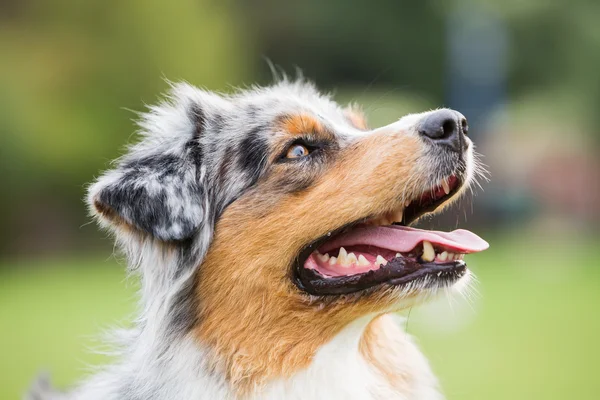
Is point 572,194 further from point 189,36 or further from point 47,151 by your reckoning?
point 47,151

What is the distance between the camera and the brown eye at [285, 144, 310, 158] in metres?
3.94

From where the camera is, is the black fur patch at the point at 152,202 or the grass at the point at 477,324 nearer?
the black fur patch at the point at 152,202

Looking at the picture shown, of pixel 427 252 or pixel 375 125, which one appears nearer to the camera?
pixel 427 252

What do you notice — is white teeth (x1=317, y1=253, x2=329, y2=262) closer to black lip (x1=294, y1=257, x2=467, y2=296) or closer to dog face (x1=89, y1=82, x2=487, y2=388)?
dog face (x1=89, y1=82, x2=487, y2=388)

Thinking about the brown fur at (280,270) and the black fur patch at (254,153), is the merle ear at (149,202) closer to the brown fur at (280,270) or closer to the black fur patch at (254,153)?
the brown fur at (280,270)

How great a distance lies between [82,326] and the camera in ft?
37.7

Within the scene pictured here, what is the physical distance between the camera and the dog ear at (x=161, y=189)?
3.63 metres

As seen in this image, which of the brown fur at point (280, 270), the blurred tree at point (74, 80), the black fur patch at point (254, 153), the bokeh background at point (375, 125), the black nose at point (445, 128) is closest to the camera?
the brown fur at point (280, 270)

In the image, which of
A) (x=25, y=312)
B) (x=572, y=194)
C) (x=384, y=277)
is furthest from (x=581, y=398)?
(x=572, y=194)

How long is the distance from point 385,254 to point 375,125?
3.81 metres

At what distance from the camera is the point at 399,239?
3.83m

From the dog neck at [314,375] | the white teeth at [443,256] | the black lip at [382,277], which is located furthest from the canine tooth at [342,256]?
the white teeth at [443,256]

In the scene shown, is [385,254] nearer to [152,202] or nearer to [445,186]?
[445,186]

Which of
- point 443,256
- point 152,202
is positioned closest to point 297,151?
point 152,202
